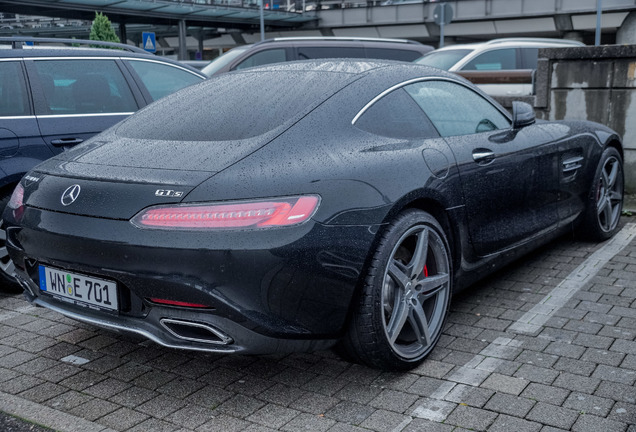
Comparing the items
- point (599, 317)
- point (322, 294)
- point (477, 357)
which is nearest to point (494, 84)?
point (599, 317)

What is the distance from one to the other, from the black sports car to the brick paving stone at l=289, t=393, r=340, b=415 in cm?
25

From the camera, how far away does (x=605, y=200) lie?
584cm

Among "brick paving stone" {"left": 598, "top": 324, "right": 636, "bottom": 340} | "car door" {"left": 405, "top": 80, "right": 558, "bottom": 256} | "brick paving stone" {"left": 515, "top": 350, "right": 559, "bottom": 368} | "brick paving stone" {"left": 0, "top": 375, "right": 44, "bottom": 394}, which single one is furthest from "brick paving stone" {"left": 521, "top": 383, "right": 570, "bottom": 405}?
"brick paving stone" {"left": 0, "top": 375, "right": 44, "bottom": 394}

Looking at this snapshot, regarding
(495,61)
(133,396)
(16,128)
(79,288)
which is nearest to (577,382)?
(133,396)

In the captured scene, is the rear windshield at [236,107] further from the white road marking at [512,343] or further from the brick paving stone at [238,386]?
the white road marking at [512,343]

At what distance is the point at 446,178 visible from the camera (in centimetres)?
377

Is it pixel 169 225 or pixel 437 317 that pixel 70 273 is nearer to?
pixel 169 225

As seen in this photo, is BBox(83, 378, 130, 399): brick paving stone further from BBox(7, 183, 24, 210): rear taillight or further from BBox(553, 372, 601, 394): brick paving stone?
BBox(553, 372, 601, 394): brick paving stone

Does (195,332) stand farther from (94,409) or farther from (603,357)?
(603,357)

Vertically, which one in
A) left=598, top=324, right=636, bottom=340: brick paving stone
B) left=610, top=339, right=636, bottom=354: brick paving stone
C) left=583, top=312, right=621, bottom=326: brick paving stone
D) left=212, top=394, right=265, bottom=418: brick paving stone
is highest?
left=212, top=394, right=265, bottom=418: brick paving stone

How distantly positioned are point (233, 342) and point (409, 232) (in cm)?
100

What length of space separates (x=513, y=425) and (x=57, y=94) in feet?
12.5

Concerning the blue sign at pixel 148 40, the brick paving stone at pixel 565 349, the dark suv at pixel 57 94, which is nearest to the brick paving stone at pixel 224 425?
the brick paving stone at pixel 565 349

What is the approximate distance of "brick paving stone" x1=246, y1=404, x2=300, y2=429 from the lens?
3061mm
